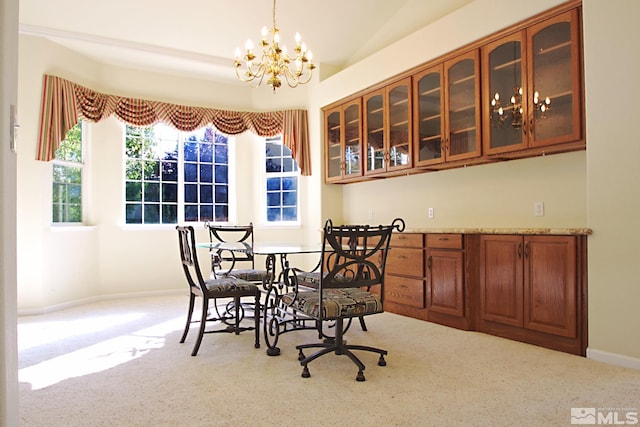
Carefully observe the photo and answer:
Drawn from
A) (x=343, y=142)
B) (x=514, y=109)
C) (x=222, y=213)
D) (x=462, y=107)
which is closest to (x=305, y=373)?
(x=514, y=109)

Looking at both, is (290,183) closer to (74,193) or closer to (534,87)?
(74,193)

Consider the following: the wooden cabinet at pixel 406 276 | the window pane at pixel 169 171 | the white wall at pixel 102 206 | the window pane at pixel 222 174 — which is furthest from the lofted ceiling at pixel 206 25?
the wooden cabinet at pixel 406 276

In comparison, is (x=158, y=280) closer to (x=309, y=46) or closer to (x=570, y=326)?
(x=309, y=46)

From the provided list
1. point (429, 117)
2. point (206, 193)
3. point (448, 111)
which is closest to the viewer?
point (448, 111)

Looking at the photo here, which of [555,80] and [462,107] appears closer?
[555,80]

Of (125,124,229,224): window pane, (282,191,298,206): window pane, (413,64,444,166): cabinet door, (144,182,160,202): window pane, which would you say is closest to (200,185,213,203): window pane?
(125,124,229,224): window pane

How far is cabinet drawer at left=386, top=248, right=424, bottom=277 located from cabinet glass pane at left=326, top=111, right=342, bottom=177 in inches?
61.1

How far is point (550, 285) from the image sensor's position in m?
3.15

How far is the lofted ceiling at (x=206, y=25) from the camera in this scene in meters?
4.52

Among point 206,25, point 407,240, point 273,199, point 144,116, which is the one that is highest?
point 206,25

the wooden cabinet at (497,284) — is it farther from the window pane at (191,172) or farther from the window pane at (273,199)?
the window pane at (191,172)

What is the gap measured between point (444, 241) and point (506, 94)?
4.35 ft

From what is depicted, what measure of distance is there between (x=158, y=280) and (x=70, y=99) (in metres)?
2.42

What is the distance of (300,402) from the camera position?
2.29 metres
